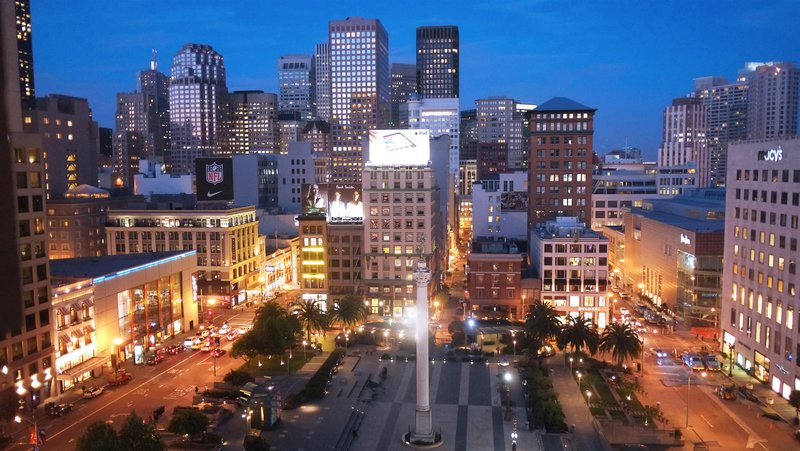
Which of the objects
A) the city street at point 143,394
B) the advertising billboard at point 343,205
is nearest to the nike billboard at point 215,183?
the advertising billboard at point 343,205

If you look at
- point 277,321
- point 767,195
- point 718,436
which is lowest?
point 718,436

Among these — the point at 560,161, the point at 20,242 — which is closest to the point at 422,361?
the point at 20,242

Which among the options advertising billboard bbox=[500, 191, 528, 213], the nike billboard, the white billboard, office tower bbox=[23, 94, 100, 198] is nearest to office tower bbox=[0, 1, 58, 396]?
the white billboard

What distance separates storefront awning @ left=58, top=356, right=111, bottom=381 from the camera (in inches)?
2857

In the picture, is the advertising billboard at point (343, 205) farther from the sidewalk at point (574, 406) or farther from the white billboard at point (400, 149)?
the sidewalk at point (574, 406)

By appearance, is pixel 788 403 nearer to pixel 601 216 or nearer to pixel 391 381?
pixel 391 381

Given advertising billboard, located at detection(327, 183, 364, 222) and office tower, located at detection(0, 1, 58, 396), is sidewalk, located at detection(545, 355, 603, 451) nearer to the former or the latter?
advertising billboard, located at detection(327, 183, 364, 222)

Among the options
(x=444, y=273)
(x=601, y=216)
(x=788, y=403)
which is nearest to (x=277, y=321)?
(x=788, y=403)

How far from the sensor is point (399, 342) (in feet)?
318

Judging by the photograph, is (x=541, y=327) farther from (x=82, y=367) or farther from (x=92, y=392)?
(x=82, y=367)

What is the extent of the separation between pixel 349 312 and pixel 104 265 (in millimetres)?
34798

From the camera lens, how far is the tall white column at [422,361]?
5812 centimetres

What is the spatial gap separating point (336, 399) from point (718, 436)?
1522 inches

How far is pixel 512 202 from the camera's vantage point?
609ft
